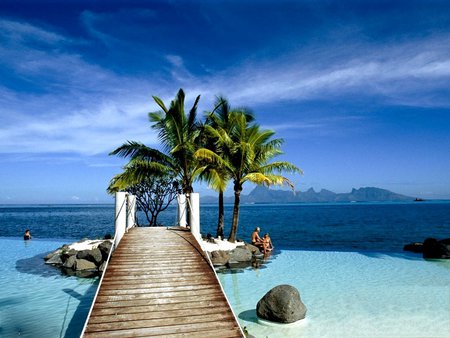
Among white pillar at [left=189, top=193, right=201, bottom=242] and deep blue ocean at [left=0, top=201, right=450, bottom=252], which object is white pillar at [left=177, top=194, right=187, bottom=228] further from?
→ deep blue ocean at [left=0, top=201, right=450, bottom=252]

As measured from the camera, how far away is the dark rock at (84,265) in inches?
760

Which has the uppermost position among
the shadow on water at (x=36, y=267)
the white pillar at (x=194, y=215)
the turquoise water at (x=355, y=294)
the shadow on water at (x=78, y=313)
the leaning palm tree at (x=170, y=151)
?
the leaning palm tree at (x=170, y=151)

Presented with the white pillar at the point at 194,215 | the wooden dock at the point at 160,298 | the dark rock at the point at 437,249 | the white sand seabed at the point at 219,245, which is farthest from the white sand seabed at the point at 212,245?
the dark rock at the point at 437,249

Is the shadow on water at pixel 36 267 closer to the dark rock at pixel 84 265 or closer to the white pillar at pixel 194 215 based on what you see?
the dark rock at pixel 84 265

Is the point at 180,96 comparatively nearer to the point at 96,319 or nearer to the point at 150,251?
the point at 150,251

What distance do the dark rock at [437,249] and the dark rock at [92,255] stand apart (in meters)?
22.4

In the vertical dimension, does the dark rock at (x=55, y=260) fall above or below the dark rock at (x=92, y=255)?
below

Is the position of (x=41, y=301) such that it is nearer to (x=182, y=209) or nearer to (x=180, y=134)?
(x=182, y=209)

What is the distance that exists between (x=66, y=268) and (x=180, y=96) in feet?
41.0

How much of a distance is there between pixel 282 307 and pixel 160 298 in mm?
4059

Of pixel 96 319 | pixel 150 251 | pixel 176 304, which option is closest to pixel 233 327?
pixel 176 304

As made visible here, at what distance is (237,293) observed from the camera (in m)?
14.7

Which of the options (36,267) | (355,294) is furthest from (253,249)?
(36,267)

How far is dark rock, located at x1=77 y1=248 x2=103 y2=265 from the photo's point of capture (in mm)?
19594
